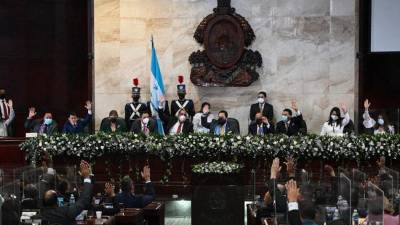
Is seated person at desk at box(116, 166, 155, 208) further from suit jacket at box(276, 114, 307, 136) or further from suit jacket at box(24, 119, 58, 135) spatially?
suit jacket at box(276, 114, 307, 136)

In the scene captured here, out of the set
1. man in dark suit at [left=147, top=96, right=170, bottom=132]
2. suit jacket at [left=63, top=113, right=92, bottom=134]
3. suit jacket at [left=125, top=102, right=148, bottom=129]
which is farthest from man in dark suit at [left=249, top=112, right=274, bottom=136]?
suit jacket at [left=63, top=113, right=92, bottom=134]

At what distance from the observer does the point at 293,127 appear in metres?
15.4

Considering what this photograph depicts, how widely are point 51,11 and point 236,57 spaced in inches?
210

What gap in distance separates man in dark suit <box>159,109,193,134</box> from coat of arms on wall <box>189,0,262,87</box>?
164 centimetres

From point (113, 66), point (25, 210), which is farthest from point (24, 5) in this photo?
point (25, 210)

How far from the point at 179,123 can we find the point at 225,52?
2.74m

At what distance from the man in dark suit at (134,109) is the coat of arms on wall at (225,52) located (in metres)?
1.48

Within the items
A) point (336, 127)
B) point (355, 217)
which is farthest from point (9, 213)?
point (336, 127)

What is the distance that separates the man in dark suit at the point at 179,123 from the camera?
15.3 m

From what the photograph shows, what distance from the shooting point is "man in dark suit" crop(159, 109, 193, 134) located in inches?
603

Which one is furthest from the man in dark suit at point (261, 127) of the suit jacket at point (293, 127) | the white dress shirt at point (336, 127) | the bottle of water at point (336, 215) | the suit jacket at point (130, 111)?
the bottle of water at point (336, 215)

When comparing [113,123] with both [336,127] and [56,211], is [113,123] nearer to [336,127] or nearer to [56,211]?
[336,127]

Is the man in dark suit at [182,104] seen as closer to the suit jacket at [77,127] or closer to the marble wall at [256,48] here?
the marble wall at [256,48]

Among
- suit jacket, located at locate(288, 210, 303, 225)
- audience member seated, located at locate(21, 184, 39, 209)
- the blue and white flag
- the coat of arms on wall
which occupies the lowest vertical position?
audience member seated, located at locate(21, 184, 39, 209)
